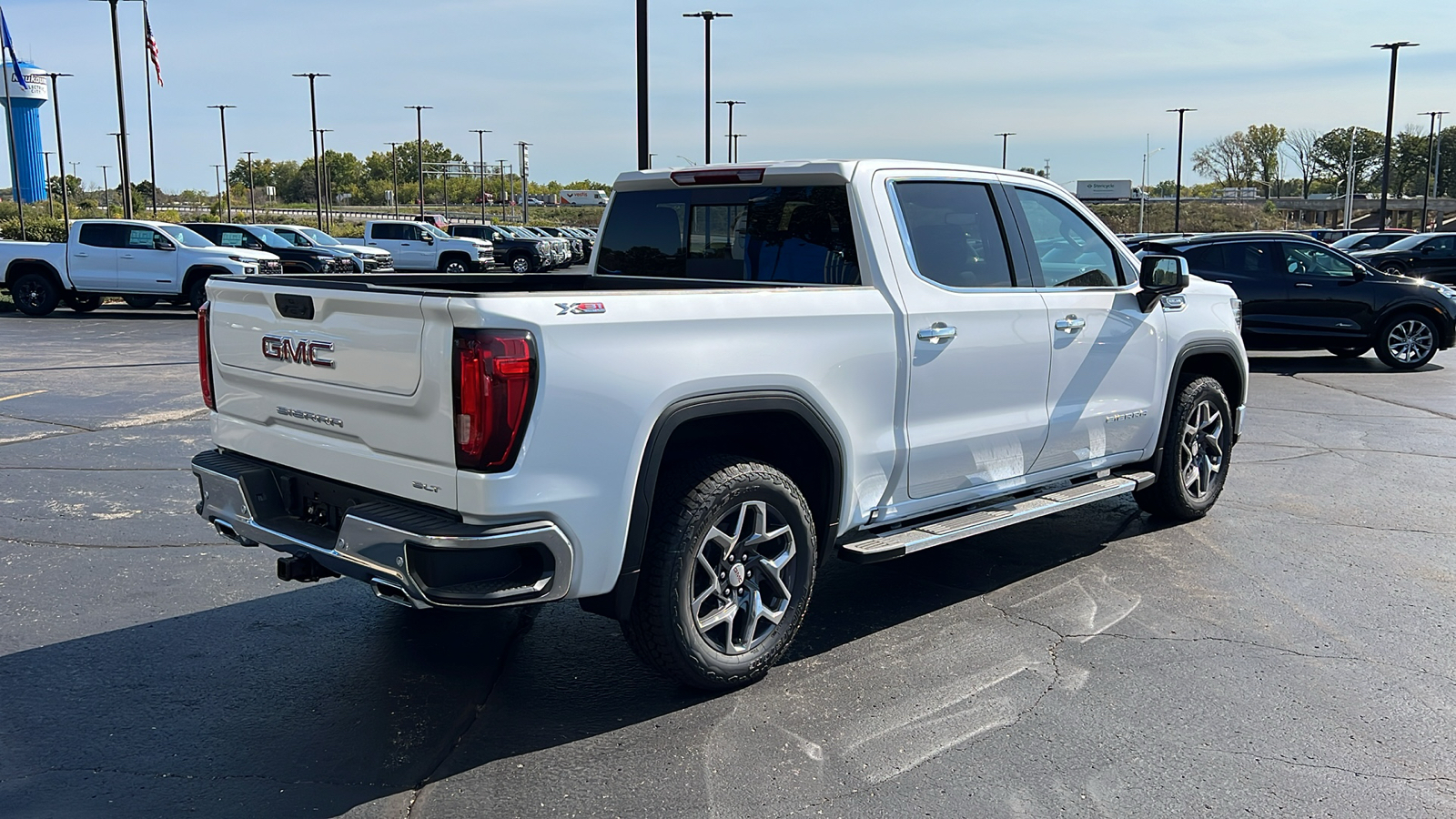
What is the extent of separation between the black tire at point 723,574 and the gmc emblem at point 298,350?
1246 mm

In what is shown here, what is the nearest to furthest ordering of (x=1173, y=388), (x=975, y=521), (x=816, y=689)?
(x=816, y=689) → (x=975, y=521) → (x=1173, y=388)

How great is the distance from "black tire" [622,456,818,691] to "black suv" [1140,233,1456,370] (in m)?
11.6

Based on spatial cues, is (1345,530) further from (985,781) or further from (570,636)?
(570,636)

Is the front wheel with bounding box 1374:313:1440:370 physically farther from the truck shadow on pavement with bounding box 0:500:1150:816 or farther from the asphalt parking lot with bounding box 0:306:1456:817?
the truck shadow on pavement with bounding box 0:500:1150:816

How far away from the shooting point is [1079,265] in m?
5.82

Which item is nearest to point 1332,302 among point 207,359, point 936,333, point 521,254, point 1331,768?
point 936,333

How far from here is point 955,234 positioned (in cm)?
→ 517

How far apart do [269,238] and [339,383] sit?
88.0 ft

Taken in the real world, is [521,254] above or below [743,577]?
above

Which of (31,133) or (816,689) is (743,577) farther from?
(31,133)

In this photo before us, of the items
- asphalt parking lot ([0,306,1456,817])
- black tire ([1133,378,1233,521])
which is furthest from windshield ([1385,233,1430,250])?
black tire ([1133,378,1233,521])

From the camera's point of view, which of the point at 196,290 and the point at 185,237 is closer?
the point at 196,290

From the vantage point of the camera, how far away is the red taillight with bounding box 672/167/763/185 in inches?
201

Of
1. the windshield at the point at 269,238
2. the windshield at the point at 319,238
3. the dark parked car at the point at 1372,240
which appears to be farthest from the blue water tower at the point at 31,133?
the dark parked car at the point at 1372,240
